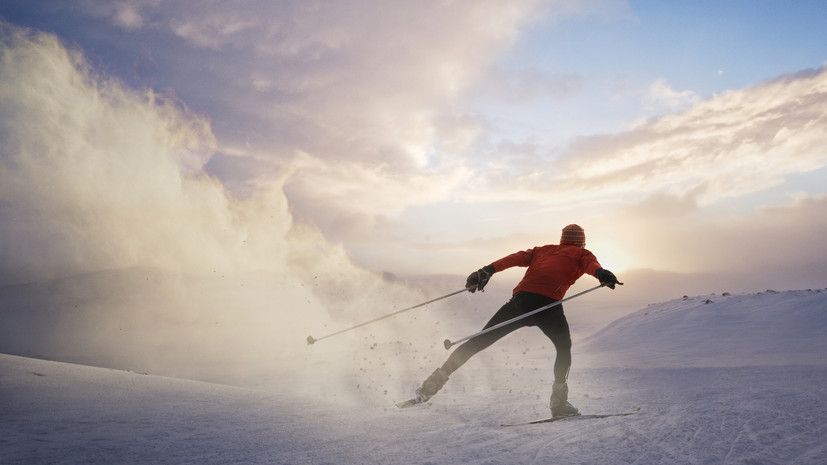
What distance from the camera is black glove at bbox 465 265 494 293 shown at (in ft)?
19.6

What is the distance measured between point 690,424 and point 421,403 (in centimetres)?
294

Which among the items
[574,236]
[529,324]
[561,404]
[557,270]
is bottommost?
[561,404]

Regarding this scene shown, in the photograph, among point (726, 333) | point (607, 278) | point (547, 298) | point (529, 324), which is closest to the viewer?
point (607, 278)

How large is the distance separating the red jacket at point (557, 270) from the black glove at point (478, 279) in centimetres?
44

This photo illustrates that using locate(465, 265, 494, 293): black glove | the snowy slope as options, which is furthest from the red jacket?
the snowy slope

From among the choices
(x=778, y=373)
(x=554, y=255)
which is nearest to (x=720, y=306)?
(x=778, y=373)

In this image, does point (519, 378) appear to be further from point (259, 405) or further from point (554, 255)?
point (259, 405)

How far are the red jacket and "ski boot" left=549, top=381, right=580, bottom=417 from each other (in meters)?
1.15

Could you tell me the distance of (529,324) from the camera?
17.8ft

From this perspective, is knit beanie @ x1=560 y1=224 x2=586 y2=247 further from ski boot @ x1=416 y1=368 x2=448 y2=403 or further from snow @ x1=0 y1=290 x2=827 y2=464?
ski boot @ x1=416 y1=368 x2=448 y2=403

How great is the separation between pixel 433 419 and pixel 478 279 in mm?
2162

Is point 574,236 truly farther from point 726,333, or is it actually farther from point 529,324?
point 726,333

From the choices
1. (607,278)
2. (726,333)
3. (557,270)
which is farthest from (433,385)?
(726,333)

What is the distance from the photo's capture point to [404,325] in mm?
20875
